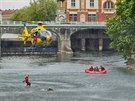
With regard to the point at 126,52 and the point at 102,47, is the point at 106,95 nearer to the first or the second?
the point at 126,52

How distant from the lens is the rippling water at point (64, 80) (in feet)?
276

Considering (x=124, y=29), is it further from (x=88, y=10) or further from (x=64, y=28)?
(x=88, y=10)

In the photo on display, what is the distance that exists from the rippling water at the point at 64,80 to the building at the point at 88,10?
39117mm

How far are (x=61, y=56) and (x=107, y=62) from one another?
72.0 ft

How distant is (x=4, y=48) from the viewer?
176 meters

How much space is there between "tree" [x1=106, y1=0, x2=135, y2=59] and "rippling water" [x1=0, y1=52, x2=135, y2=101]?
4.24 metres

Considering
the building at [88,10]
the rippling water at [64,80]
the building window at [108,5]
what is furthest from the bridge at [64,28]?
the rippling water at [64,80]

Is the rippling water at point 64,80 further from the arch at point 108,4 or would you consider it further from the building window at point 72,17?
A: the arch at point 108,4

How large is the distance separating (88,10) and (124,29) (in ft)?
224

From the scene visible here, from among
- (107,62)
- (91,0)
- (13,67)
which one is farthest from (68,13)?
(13,67)

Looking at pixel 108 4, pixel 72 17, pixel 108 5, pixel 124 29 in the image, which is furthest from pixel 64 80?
pixel 108 4

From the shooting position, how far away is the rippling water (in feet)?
276

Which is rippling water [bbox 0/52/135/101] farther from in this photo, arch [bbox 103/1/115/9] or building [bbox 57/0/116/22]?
arch [bbox 103/1/115/9]

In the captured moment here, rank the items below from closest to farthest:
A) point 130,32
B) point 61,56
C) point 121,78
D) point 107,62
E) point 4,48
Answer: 1. point 121,78
2. point 130,32
3. point 107,62
4. point 61,56
5. point 4,48
